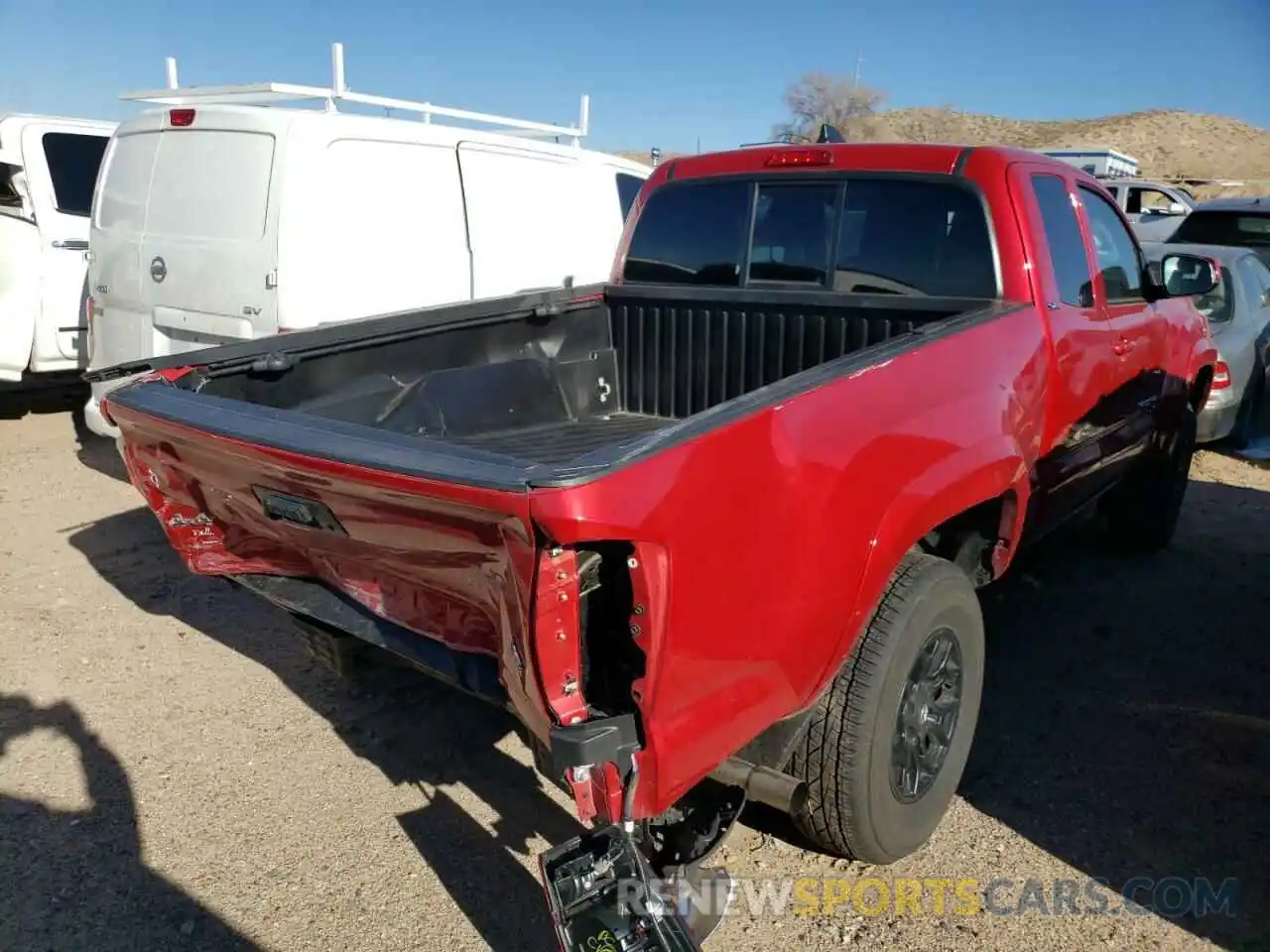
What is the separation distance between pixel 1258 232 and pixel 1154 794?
28.2ft

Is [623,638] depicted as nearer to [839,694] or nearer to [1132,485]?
[839,694]

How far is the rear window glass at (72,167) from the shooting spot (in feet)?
24.1

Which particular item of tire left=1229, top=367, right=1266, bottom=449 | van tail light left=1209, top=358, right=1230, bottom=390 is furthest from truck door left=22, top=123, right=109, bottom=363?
tire left=1229, top=367, right=1266, bottom=449

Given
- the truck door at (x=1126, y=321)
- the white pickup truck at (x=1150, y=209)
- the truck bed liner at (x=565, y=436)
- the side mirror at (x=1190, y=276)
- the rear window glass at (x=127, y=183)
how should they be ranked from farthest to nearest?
the white pickup truck at (x=1150, y=209) → the rear window glass at (x=127, y=183) → the side mirror at (x=1190, y=276) → the truck door at (x=1126, y=321) → the truck bed liner at (x=565, y=436)

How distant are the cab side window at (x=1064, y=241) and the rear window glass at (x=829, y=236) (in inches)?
13.2

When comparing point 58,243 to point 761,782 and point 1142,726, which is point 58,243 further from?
point 1142,726

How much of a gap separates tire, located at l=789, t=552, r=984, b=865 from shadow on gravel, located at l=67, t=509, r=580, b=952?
Result: 0.85m

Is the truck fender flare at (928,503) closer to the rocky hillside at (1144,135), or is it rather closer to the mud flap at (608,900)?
the mud flap at (608,900)

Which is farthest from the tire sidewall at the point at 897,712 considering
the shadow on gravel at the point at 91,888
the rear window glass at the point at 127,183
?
the rear window glass at the point at 127,183

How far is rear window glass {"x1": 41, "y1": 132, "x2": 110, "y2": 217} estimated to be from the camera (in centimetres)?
735

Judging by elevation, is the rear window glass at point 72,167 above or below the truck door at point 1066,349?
above

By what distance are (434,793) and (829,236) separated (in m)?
2.53

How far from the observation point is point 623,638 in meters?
2.02

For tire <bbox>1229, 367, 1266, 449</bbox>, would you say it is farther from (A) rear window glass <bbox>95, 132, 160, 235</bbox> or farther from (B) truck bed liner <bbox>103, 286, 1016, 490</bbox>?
(A) rear window glass <bbox>95, 132, 160, 235</bbox>
